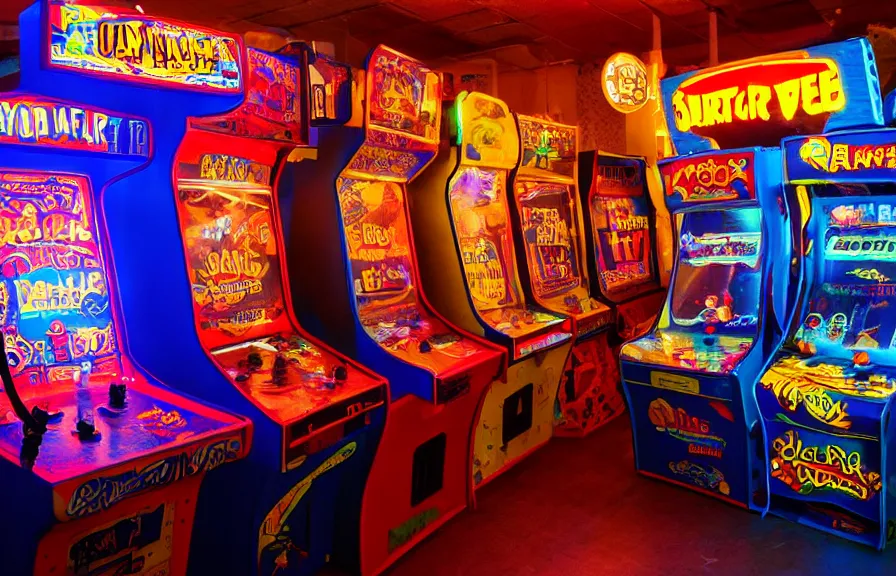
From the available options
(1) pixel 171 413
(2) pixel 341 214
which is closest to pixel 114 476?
(1) pixel 171 413

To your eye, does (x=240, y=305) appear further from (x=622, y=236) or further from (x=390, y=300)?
(x=622, y=236)

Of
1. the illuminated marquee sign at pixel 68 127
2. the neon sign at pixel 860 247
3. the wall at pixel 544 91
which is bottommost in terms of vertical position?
the neon sign at pixel 860 247

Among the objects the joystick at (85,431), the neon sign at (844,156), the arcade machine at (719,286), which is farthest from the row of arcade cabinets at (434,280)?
the neon sign at (844,156)

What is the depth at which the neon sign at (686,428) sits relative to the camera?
135 inches

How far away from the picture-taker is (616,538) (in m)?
3.16

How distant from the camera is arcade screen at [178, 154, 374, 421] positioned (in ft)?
7.44

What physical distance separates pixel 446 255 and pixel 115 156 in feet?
5.72

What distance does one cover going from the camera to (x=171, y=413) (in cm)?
195

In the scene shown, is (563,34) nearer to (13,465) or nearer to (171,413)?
(171,413)

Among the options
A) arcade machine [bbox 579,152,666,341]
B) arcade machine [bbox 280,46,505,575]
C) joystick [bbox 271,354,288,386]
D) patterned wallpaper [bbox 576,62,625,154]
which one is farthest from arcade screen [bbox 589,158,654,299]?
patterned wallpaper [bbox 576,62,625,154]

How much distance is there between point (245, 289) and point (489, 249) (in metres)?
1.56

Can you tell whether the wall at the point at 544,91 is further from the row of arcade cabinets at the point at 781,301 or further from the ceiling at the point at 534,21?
the row of arcade cabinets at the point at 781,301

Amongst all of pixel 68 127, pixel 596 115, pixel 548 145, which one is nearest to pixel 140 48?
pixel 68 127

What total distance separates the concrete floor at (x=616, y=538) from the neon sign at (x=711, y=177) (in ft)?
5.04
